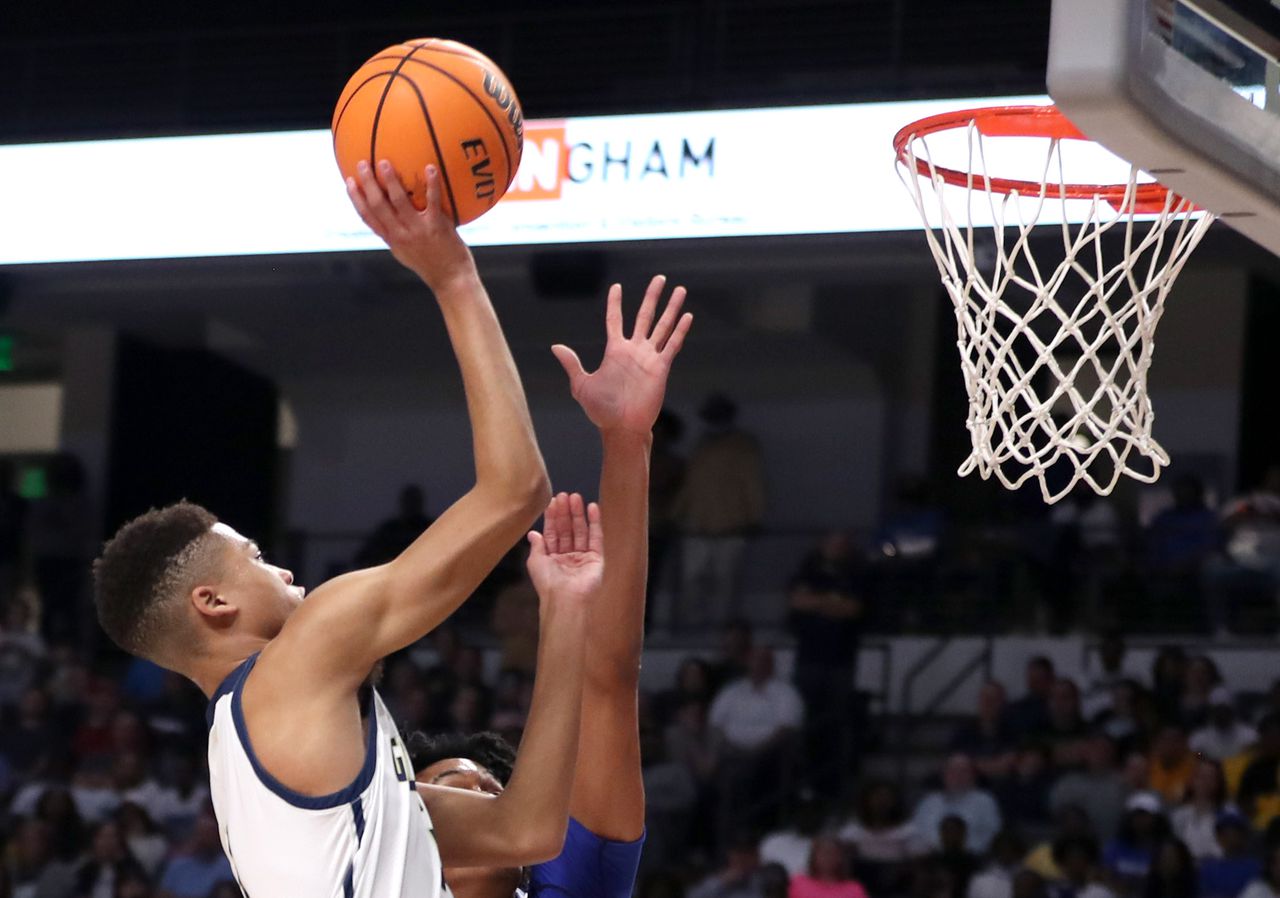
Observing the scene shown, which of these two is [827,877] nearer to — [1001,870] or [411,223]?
[1001,870]

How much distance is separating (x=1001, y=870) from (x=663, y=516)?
11.9 ft

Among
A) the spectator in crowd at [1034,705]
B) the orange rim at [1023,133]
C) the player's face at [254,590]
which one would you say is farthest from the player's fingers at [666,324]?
the spectator in crowd at [1034,705]

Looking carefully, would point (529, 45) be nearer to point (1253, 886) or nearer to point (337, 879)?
point (1253, 886)

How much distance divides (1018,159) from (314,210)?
3.80 metres

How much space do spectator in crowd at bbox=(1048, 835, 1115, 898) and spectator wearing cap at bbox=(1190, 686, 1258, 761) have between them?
797 mm

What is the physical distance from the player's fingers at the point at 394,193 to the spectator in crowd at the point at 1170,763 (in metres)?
5.72

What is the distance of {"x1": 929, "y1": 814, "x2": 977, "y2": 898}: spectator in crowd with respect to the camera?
6.86m

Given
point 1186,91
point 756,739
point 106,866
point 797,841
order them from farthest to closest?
1. point 756,739
2. point 106,866
3. point 797,841
4. point 1186,91

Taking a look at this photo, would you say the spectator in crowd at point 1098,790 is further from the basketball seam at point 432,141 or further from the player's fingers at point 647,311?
the basketball seam at point 432,141

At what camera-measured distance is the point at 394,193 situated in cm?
198

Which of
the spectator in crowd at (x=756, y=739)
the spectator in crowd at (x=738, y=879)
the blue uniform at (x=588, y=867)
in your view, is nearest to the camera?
the blue uniform at (x=588, y=867)

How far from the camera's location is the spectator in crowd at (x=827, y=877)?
693 centimetres

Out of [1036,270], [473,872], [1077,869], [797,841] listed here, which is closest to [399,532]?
[797,841]

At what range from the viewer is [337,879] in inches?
76.5
